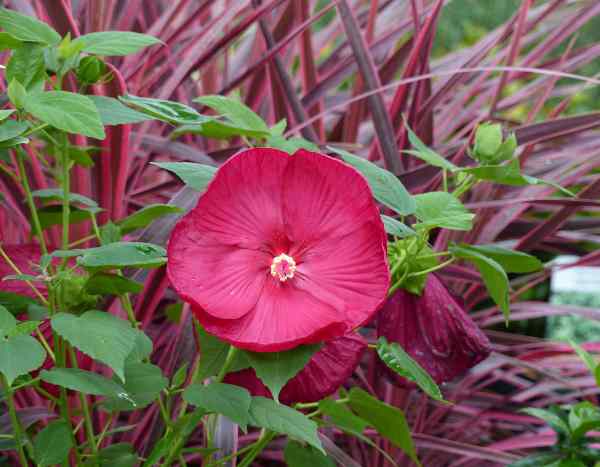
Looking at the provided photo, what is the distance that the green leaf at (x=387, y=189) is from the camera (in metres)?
0.49

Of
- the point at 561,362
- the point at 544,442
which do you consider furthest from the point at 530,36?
the point at 544,442

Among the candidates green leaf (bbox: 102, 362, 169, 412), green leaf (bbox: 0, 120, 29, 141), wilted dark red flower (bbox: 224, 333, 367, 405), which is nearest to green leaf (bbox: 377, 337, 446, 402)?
wilted dark red flower (bbox: 224, 333, 367, 405)

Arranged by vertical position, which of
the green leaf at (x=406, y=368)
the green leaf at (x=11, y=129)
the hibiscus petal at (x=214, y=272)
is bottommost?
the green leaf at (x=406, y=368)

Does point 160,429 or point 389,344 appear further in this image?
point 160,429

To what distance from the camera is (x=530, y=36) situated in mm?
1304

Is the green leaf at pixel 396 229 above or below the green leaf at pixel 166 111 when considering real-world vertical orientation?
below

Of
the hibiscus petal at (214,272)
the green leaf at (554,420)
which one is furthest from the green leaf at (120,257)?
the green leaf at (554,420)

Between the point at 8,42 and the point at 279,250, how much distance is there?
0.18 metres

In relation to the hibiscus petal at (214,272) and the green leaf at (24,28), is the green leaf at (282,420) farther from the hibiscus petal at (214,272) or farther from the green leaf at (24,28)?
the green leaf at (24,28)

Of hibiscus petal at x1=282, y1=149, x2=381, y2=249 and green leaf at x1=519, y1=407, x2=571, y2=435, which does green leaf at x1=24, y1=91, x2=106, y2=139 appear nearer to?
hibiscus petal at x1=282, y1=149, x2=381, y2=249

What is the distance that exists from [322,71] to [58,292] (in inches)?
28.4

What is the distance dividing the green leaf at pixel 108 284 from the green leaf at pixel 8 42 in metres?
0.13

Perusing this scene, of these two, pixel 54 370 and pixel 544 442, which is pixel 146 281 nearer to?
pixel 54 370

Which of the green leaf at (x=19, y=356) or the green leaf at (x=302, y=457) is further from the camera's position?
the green leaf at (x=302, y=457)
